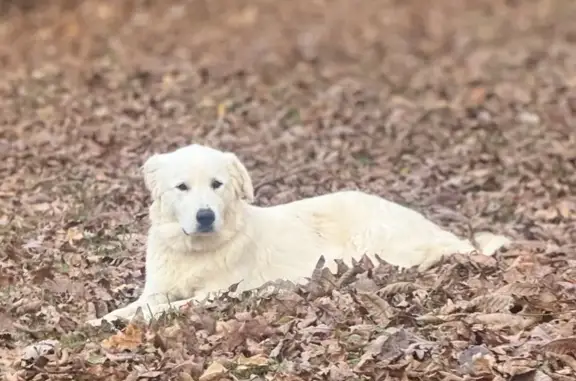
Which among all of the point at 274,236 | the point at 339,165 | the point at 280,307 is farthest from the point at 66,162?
the point at 280,307

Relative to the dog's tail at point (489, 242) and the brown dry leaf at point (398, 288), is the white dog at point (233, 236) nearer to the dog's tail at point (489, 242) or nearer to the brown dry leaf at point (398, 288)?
the dog's tail at point (489, 242)

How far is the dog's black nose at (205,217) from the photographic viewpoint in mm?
6043

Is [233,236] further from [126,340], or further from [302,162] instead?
[302,162]

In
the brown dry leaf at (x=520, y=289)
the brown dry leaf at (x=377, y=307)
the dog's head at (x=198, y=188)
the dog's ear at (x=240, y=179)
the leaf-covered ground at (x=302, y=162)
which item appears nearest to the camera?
the leaf-covered ground at (x=302, y=162)

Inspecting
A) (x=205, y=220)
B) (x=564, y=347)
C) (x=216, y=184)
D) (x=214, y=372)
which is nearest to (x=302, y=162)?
(x=216, y=184)

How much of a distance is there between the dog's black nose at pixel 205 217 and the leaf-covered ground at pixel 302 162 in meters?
0.55

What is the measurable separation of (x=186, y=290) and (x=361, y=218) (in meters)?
1.48

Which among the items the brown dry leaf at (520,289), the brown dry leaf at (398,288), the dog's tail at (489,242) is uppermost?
the brown dry leaf at (398,288)

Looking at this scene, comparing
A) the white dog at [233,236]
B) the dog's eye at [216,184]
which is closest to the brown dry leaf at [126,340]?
the white dog at [233,236]

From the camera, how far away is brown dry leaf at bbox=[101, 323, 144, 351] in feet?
18.0

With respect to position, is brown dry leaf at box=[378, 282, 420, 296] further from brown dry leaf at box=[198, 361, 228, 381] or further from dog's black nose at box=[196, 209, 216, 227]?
brown dry leaf at box=[198, 361, 228, 381]

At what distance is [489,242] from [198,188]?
233 cm

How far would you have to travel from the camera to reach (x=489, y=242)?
23.8 feet

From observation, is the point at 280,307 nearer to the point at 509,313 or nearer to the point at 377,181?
the point at 509,313
